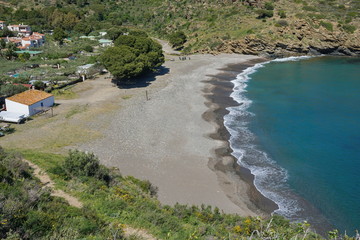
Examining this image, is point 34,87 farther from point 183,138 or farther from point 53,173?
point 53,173

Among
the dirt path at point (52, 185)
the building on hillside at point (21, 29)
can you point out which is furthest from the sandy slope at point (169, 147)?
the building on hillside at point (21, 29)

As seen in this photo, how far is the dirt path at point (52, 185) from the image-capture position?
14.0 metres

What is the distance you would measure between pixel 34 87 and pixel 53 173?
3079cm

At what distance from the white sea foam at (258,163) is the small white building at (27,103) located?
2168cm

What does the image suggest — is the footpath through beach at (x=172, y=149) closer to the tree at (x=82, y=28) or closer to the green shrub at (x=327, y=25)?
the green shrub at (x=327, y=25)

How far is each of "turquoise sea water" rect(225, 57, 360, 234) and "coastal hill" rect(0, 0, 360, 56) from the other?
24114 mm

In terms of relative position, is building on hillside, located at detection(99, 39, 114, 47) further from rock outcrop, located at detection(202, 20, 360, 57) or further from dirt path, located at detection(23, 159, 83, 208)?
dirt path, located at detection(23, 159, 83, 208)

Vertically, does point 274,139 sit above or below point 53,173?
below

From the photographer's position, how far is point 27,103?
3538 centimetres

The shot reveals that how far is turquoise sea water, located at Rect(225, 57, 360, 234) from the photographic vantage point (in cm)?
2167

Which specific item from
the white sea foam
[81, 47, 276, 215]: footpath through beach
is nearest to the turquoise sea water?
the white sea foam

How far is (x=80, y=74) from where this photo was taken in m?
53.4

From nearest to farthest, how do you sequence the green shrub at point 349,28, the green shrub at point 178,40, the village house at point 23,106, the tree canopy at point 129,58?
the village house at point 23,106 → the tree canopy at point 129,58 → the green shrub at point 349,28 → the green shrub at point 178,40

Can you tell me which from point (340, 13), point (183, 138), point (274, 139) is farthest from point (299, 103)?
point (340, 13)
